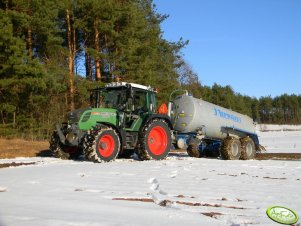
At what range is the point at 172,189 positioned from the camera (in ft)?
22.7

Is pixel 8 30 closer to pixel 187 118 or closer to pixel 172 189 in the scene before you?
pixel 187 118

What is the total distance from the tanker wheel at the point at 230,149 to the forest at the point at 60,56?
10.4 metres

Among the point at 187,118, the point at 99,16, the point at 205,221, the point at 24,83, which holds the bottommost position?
the point at 205,221

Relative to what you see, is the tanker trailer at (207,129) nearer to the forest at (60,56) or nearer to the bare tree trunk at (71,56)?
the forest at (60,56)

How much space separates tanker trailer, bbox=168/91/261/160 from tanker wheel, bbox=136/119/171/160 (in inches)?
43.5

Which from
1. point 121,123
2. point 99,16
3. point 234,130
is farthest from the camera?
point 99,16

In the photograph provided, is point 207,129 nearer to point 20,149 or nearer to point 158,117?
point 158,117

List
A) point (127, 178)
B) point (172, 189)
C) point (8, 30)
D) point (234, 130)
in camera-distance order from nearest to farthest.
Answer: point (172, 189) < point (127, 178) < point (234, 130) < point (8, 30)

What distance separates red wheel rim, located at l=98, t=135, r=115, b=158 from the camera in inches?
472

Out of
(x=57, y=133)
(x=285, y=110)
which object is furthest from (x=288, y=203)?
(x=285, y=110)

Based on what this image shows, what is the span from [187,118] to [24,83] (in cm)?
1000

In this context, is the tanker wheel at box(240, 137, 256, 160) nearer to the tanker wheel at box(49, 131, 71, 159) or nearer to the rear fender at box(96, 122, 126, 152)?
the rear fender at box(96, 122, 126, 152)

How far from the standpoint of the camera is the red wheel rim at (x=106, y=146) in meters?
12.0

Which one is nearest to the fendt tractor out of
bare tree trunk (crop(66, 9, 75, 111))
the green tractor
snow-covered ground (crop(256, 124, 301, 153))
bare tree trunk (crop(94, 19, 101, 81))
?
the green tractor
